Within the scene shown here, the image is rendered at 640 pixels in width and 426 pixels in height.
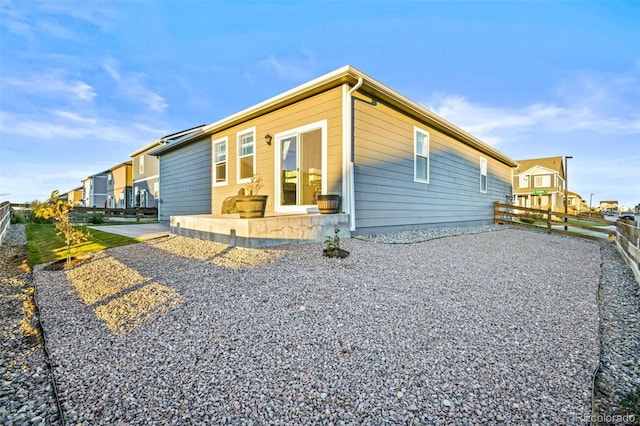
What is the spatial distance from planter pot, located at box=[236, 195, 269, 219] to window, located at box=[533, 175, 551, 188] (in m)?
36.9

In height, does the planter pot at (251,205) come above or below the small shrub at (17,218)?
above

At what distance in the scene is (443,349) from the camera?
212 centimetres

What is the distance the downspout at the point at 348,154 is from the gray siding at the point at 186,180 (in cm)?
553

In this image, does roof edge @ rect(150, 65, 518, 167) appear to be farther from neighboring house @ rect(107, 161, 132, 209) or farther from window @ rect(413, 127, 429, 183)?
neighboring house @ rect(107, 161, 132, 209)

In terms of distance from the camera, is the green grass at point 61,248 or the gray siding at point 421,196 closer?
the green grass at point 61,248

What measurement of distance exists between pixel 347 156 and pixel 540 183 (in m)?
35.5

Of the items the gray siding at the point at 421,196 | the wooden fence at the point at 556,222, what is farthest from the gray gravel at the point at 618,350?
the wooden fence at the point at 556,222

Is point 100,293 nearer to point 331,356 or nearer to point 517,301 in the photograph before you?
point 331,356

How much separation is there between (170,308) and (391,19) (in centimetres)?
876

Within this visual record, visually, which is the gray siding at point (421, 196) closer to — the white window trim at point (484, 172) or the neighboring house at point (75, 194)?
the white window trim at point (484, 172)

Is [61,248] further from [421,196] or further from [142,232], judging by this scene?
[421,196]

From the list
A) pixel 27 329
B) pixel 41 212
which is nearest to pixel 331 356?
pixel 27 329

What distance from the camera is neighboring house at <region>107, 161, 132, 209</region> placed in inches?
971

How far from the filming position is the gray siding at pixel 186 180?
9.80 metres
